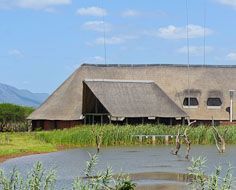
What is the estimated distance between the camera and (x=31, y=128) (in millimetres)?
65688

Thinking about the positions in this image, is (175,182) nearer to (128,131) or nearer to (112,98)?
(128,131)

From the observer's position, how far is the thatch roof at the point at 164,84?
62562mm

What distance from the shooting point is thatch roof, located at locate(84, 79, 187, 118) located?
5650 cm

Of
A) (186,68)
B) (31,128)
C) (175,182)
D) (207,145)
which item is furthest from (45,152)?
(186,68)

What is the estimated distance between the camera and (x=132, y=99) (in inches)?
2306

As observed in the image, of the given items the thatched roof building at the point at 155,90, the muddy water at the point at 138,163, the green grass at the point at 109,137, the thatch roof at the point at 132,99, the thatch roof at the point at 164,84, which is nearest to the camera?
the muddy water at the point at 138,163

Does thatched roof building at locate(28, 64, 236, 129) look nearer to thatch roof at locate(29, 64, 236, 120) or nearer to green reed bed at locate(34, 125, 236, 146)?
thatch roof at locate(29, 64, 236, 120)

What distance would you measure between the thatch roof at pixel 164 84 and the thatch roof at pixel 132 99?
3552mm

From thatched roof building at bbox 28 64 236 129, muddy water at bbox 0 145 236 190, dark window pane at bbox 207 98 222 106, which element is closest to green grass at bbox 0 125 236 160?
muddy water at bbox 0 145 236 190

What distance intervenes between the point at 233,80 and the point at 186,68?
544cm

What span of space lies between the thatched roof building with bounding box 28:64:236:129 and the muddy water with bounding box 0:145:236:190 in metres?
15.5

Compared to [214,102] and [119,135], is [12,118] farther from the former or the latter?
[119,135]

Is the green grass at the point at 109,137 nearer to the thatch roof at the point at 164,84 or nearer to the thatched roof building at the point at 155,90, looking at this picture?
the thatched roof building at the point at 155,90

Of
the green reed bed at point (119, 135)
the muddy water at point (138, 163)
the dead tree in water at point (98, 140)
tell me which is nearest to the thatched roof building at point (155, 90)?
the green reed bed at point (119, 135)
